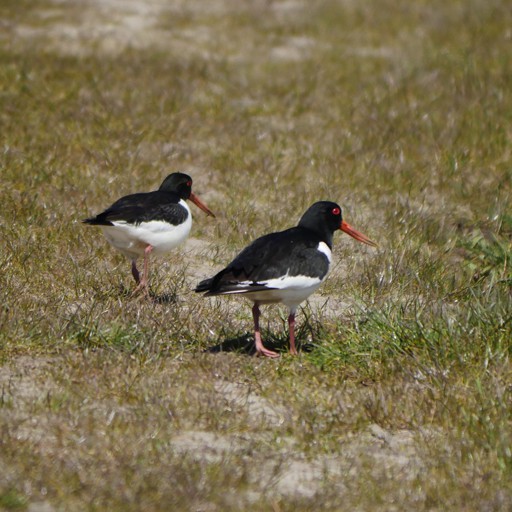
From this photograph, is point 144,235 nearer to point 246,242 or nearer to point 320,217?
point 320,217

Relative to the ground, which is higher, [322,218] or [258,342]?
[322,218]

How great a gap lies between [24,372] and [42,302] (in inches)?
43.2

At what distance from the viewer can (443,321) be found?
680cm

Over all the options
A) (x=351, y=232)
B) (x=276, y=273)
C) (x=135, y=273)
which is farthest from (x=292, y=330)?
(x=135, y=273)

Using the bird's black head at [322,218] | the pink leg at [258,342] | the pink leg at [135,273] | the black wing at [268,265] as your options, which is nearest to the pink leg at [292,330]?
the pink leg at [258,342]

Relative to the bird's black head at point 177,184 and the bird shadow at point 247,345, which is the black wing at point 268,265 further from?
the bird's black head at point 177,184

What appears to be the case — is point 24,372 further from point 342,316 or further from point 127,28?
point 127,28

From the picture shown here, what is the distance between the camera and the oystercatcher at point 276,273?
6.73 meters

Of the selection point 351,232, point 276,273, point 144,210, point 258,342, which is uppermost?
point 144,210

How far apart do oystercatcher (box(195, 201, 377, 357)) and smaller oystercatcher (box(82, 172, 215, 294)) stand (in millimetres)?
1031

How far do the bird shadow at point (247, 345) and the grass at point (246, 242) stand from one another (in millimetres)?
28

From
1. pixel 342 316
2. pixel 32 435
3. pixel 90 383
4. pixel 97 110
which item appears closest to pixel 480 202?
pixel 342 316

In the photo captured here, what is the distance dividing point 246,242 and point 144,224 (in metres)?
1.70

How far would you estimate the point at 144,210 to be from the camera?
25.6 feet
